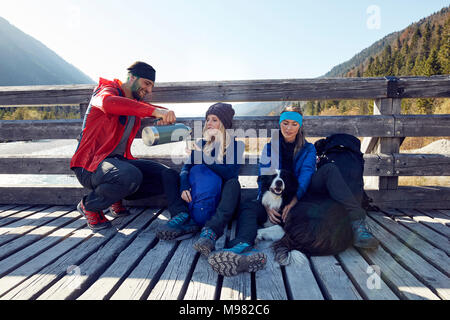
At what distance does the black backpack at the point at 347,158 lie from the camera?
258cm

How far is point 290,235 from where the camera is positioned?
217 cm

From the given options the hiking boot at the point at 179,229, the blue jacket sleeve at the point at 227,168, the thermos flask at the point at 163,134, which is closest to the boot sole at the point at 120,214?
the hiking boot at the point at 179,229

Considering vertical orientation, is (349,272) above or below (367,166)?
below

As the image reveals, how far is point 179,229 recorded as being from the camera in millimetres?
2355

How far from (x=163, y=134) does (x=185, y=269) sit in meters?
1.28

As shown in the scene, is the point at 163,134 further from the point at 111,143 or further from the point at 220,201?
the point at 220,201

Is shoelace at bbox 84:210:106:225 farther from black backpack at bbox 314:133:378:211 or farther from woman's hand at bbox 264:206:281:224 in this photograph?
black backpack at bbox 314:133:378:211

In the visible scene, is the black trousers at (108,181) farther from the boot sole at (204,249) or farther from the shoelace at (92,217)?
the boot sole at (204,249)

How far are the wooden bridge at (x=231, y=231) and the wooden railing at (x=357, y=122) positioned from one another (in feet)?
0.04

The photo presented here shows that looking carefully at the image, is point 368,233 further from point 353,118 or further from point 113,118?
point 113,118

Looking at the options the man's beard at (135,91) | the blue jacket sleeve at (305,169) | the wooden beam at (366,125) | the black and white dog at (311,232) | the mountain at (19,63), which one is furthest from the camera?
the mountain at (19,63)

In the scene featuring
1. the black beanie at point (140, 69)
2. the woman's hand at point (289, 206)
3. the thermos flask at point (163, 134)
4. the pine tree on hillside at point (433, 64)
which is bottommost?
the woman's hand at point (289, 206)
